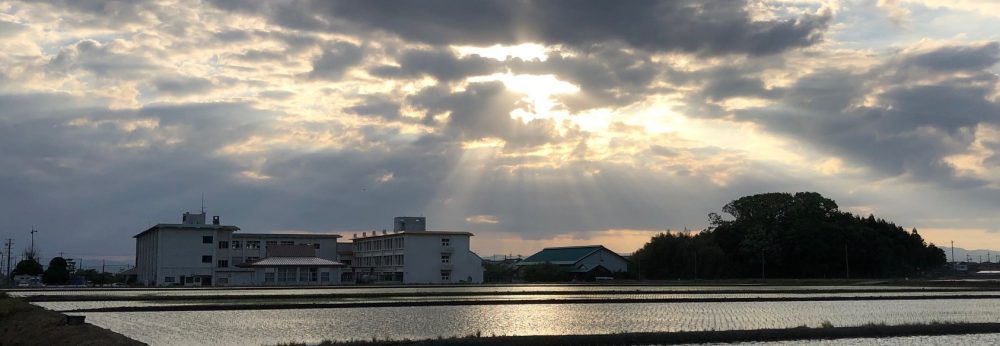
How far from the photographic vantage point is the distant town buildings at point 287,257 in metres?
105

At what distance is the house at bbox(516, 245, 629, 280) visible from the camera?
131125 mm

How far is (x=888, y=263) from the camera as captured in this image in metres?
112

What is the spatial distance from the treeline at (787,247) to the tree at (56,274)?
7197 centimetres

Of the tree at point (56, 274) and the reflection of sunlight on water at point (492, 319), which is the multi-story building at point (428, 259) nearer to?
the tree at point (56, 274)

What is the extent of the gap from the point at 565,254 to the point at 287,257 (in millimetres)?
54751

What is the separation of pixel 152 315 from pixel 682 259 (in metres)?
87.7

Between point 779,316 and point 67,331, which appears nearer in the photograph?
point 67,331

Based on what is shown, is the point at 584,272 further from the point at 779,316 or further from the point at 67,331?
the point at 67,331

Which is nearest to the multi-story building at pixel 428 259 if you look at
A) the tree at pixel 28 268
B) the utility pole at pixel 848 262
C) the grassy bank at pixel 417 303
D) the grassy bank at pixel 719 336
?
the tree at pixel 28 268

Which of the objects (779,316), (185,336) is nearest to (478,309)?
(779,316)

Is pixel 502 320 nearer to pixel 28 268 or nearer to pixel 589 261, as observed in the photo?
pixel 28 268

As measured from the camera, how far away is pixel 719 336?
2353 centimetres

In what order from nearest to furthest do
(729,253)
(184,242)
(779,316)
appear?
(779,316) < (184,242) < (729,253)

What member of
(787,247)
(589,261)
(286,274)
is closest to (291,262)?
(286,274)
